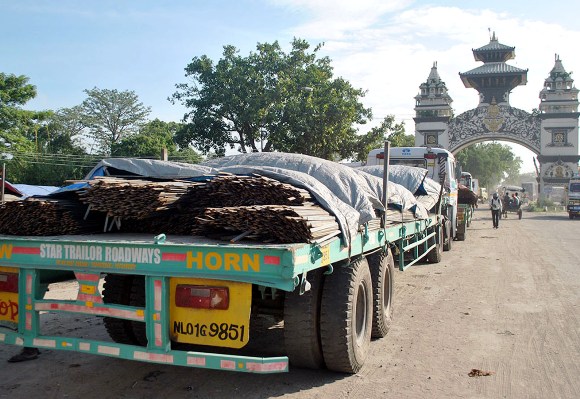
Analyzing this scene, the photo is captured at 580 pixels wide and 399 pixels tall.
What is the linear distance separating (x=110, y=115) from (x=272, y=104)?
124ft

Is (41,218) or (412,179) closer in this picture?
(41,218)

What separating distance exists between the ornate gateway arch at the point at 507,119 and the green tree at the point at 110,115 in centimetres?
3047

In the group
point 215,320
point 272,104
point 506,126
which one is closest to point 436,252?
point 215,320

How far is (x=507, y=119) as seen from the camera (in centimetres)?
4559

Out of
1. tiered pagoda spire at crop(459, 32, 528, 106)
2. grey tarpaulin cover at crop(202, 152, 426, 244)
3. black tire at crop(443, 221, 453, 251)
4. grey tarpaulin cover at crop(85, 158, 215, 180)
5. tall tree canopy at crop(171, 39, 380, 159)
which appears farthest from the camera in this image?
tiered pagoda spire at crop(459, 32, 528, 106)

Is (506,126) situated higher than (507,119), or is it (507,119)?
(507,119)

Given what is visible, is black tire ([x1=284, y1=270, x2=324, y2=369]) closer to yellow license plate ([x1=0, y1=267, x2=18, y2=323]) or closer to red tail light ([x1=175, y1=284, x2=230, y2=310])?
red tail light ([x1=175, y1=284, x2=230, y2=310])

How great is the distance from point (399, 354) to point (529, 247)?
1146 centimetres

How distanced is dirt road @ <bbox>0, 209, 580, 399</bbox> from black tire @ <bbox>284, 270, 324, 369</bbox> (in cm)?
30

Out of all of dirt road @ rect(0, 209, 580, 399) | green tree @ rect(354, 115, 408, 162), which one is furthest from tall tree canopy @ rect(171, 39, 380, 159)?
dirt road @ rect(0, 209, 580, 399)

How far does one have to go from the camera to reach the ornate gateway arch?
4484cm

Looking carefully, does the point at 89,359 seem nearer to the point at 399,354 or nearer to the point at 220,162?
the point at 220,162

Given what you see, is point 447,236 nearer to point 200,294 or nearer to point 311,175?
point 311,175

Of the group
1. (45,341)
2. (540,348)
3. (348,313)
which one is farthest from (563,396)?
(45,341)
